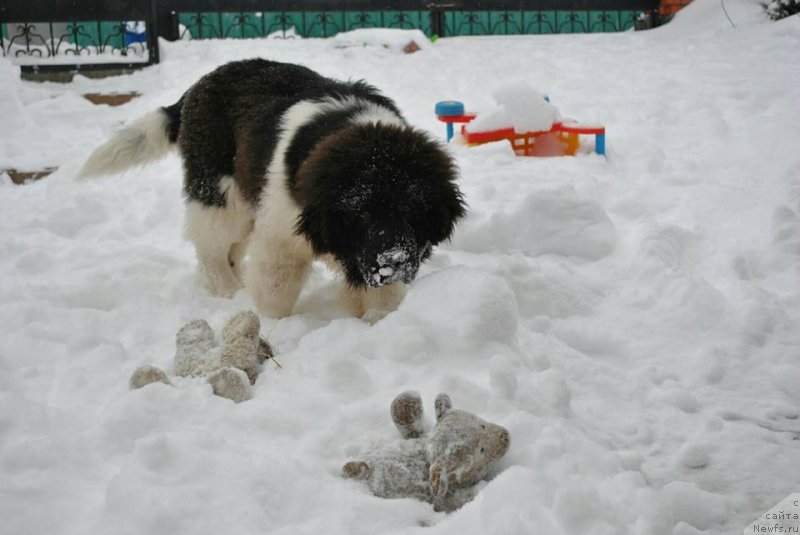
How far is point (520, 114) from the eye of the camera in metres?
6.69

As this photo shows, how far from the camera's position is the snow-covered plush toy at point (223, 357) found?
2.90m

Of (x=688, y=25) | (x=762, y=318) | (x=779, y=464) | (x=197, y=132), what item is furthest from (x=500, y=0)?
(x=779, y=464)

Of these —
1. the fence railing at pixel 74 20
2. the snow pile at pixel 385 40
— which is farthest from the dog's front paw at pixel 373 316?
the snow pile at pixel 385 40

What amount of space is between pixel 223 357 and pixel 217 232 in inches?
64.6

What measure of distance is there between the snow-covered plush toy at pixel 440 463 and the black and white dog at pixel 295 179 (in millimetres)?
1067

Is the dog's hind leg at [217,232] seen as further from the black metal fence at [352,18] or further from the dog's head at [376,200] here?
the black metal fence at [352,18]

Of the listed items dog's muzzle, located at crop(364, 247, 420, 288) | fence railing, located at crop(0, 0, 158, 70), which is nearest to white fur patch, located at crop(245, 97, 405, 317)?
dog's muzzle, located at crop(364, 247, 420, 288)

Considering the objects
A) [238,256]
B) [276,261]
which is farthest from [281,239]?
[238,256]

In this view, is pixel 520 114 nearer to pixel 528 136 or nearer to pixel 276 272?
pixel 528 136

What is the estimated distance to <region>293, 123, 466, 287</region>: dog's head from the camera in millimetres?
3426

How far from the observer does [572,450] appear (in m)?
2.51

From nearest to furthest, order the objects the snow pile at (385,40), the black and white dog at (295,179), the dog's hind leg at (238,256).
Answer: the black and white dog at (295,179) < the dog's hind leg at (238,256) < the snow pile at (385,40)

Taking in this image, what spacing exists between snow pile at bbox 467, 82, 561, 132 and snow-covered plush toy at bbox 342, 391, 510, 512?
4.55m

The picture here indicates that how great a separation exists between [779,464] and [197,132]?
11.0 feet
